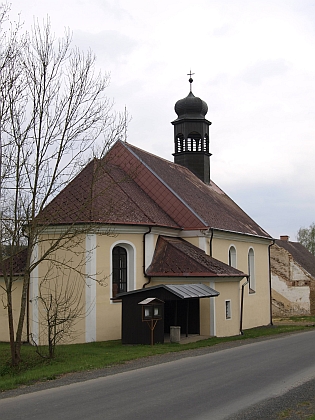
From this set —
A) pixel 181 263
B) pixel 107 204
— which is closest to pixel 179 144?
pixel 181 263

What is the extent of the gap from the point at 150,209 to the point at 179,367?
10793 mm

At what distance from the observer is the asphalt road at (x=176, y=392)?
7781 mm

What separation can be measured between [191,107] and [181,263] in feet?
42.6

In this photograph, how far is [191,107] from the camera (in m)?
30.8

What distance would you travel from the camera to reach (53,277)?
63.0 feet

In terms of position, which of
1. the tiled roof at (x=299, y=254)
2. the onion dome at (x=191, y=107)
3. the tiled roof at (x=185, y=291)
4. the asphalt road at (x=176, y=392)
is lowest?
the asphalt road at (x=176, y=392)

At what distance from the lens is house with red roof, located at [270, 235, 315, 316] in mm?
37156

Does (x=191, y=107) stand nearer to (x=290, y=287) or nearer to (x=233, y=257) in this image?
(x=233, y=257)

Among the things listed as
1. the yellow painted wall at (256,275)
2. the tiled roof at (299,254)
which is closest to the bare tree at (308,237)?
the tiled roof at (299,254)

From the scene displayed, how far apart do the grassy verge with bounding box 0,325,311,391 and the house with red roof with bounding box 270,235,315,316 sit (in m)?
20.8

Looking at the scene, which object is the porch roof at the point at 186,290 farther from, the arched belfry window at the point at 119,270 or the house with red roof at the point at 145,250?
the arched belfry window at the point at 119,270

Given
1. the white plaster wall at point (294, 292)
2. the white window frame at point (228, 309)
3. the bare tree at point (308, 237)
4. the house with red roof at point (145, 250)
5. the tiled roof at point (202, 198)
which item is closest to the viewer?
the house with red roof at point (145, 250)

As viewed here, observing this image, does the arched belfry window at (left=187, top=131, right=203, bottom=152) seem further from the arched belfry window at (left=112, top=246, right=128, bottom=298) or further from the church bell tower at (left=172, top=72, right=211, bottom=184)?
the arched belfry window at (left=112, top=246, right=128, bottom=298)

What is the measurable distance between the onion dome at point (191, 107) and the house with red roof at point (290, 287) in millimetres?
14084
